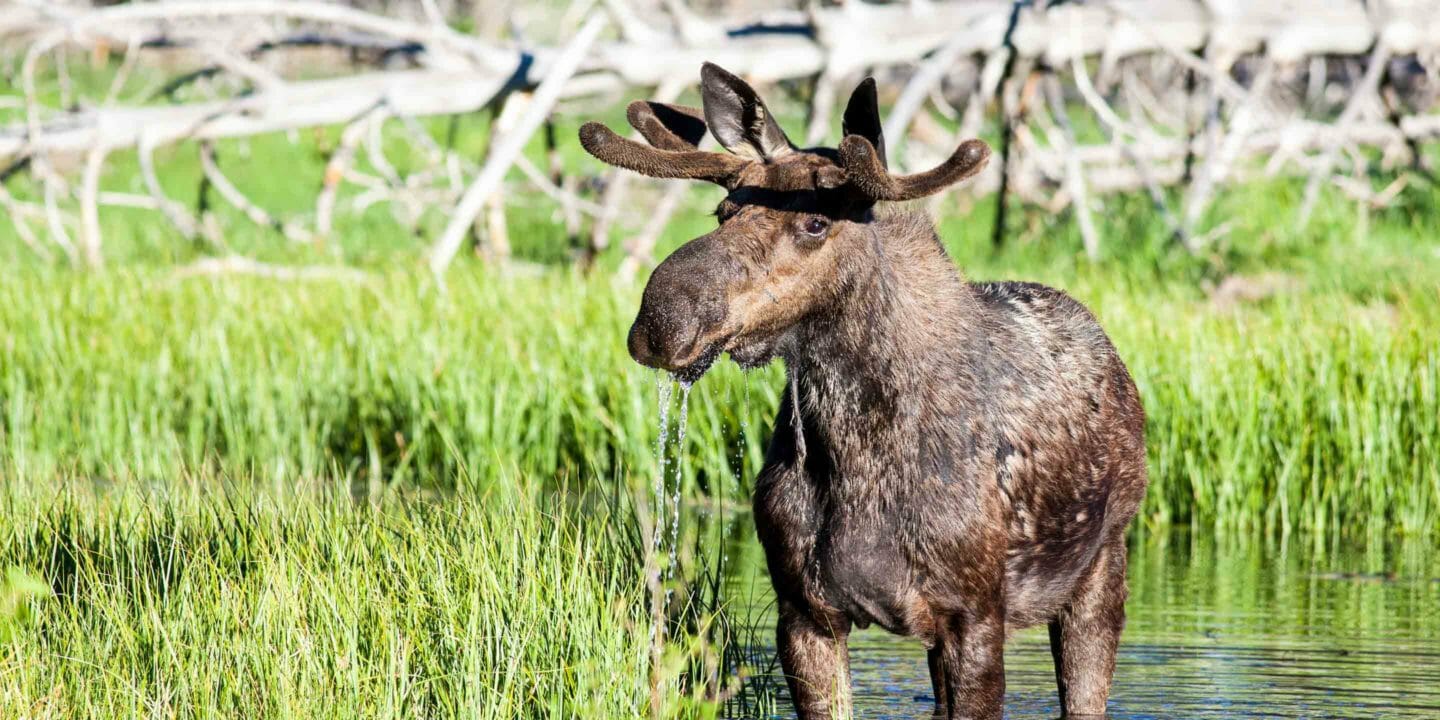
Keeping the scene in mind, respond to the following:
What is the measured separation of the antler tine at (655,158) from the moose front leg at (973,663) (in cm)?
125

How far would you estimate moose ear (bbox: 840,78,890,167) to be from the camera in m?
4.30

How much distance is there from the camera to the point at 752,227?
4316 millimetres

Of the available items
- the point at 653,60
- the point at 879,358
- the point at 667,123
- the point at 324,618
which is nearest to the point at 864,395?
the point at 879,358

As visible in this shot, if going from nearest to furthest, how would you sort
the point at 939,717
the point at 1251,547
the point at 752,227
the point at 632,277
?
the point at 752,227 < the point at 939,717 < the point at 1251,547 < the point at 632,277

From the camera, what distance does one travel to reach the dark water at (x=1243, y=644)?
18.3ft

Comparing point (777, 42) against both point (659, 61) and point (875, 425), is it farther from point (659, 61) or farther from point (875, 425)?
point (875, 425)

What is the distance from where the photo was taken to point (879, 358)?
4.59m

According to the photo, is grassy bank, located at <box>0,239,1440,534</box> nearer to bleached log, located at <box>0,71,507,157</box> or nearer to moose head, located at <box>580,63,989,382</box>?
bleached log, located at <box>0,71,507,157</box>

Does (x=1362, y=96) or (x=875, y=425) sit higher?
(x=1362, y=96)

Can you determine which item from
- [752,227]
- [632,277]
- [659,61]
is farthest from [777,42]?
[752,227]

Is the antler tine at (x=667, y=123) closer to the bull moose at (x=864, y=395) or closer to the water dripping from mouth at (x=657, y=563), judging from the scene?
the bull moose at (x=864, y=395)

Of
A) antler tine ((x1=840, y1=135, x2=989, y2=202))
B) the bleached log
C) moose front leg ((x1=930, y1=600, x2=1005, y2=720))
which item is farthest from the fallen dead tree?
antler tine ((x1=840, y1=135, x2=989, y2=202))

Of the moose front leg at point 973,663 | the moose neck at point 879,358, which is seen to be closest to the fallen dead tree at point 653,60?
the moose neck at point 879,358

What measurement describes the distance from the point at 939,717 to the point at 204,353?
16.5ft
